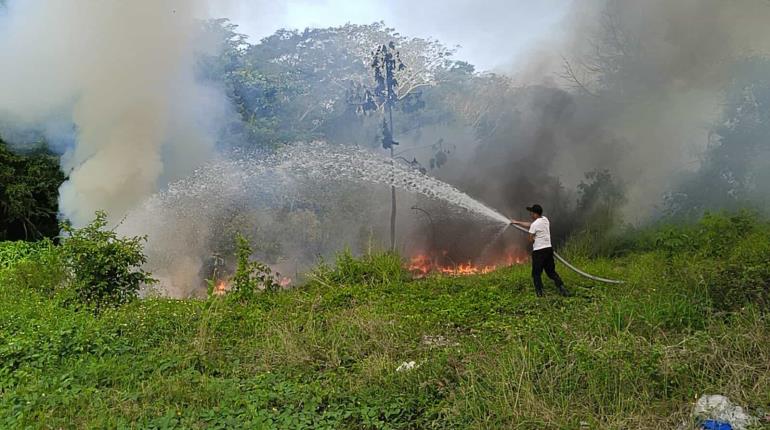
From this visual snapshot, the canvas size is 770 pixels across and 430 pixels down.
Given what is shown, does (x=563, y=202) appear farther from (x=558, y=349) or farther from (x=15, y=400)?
(x=15, y=400)

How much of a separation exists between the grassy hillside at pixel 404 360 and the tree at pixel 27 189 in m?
8.62

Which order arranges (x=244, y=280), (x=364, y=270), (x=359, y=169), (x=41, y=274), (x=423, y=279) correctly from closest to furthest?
(x=244, y=280) < (x=41, y=274) < (x=364, y=270) < (x=423, y=279) < (x=359, y=169)

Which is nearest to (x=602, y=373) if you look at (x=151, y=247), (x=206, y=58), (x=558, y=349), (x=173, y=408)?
(x=558, y=349)

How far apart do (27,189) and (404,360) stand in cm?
1457

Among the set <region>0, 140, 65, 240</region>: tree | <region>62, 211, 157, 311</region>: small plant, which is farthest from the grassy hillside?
<region>0, 140, 65, 240</region>: tree

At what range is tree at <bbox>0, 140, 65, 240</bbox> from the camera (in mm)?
15875

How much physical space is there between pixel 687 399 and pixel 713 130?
1025 cm

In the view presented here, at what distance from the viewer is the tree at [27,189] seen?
15875mm

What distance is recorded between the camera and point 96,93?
12297mm

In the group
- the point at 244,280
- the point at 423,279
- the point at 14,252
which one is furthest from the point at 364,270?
the point at 14,252

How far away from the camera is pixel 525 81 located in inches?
678

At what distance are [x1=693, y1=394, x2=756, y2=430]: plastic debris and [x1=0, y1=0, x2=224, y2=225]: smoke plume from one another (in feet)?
36.4

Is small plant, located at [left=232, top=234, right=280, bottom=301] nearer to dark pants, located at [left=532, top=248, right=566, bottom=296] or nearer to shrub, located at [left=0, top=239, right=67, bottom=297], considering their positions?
shrub, located at [left=0, top=239, right=67, bottom=297]

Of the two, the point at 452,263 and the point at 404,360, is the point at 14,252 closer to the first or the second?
the point at 452,263
